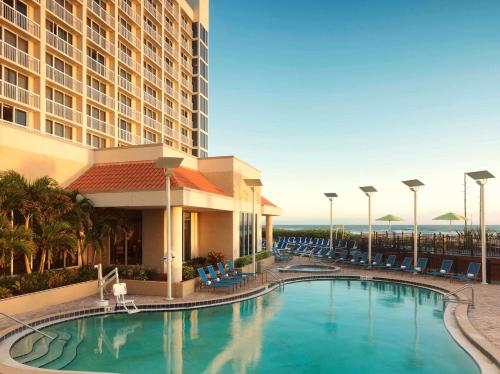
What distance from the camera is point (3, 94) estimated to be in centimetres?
2153

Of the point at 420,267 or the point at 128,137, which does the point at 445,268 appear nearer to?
A: the point at 420,267

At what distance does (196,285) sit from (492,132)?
2878 cm

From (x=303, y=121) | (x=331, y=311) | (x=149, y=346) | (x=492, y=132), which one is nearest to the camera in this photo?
(x=149, y=346)

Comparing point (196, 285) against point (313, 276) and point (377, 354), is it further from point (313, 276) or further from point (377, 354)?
point (377, 354)

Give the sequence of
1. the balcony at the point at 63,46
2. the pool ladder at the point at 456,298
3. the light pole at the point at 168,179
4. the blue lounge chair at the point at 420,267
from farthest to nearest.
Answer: the balcony at the point at 63,46 < the blue lounge chair at the point at 420,267 < the pool ladder at the point at 456,298 < the light pole at the point at 168,179

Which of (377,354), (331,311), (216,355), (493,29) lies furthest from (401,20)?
(216,355)

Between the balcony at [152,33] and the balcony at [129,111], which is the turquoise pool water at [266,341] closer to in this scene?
the balcony at [129,111]

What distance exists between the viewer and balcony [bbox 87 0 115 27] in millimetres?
28680

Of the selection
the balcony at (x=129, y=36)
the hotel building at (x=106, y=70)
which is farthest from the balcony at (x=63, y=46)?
the balcony at (x=129, y=36)

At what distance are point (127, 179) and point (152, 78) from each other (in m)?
22.5

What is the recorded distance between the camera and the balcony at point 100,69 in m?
28.5

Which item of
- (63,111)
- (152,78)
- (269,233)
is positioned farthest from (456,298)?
(152,78)

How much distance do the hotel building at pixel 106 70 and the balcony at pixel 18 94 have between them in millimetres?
55

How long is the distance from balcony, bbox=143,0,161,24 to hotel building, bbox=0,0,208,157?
0.10 metres
